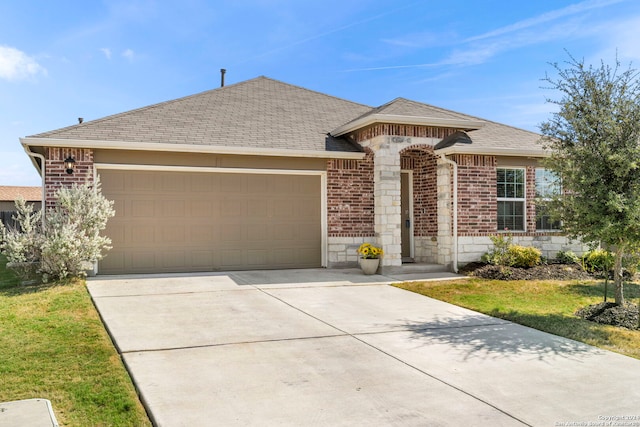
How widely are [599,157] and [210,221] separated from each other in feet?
26.0

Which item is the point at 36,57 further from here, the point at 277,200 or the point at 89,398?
the point at 89,398

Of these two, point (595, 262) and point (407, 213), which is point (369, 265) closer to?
point (407, 213)

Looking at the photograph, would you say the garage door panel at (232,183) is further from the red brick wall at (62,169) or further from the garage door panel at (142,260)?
the red brick wall at (62,169)

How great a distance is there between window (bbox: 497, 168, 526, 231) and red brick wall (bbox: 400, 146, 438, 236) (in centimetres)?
166

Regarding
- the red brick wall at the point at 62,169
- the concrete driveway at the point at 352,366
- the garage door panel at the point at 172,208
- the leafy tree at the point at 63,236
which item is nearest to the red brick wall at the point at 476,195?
the concrete driveway at the point at 352,366

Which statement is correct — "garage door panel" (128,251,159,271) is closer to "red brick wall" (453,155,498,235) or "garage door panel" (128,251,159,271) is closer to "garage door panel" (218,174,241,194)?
"garage door panel" (218,174,241,194)

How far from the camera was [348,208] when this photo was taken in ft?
40.3

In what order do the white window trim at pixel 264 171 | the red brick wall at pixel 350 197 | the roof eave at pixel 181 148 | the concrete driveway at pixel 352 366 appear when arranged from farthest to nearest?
the red brick wall at pixel 350 197 < the white window trim at pixel 264 171 < the roof eave at pixel 181 148 < the concrete driveway at pixel 352 366

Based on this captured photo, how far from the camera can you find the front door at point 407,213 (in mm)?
13359

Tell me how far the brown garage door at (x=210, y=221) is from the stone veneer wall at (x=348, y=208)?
36cm

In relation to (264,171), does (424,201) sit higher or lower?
lower

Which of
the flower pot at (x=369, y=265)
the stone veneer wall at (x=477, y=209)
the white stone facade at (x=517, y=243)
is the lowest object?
the flower pot at (x=369, y=265)

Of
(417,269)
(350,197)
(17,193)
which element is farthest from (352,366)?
(17,193)

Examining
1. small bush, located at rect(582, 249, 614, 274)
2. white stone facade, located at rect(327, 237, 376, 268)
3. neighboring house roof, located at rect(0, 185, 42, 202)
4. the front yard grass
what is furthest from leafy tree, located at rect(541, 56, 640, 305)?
neighboring house roof, located at rect(0, 185, 42, 202)
